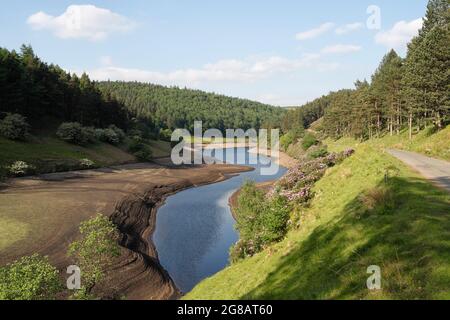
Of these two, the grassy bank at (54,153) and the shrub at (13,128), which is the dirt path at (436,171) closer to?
the grassy bank at (54,153)

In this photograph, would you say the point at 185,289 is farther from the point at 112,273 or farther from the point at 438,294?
the point at 438,294

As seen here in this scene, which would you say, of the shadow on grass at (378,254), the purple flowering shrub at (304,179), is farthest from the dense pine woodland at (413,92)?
the shadow on grass at (378,254)

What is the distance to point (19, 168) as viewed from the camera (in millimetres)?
63844

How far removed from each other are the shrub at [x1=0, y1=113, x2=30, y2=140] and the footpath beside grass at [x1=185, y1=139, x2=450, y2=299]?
69692mm

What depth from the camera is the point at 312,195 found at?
950 inches

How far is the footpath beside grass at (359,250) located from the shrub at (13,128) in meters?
69.7

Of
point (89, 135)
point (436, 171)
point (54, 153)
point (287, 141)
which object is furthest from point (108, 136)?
point (436, 171)

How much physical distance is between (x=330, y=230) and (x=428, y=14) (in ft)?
259

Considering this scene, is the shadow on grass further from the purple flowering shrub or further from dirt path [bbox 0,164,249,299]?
dirt path [bbox 0,164,249,299]

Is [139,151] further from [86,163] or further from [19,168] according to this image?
[19,168]

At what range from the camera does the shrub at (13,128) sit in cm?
7500

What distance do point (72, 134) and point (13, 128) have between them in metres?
15.7

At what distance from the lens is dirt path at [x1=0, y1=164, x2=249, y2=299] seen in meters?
31.3
